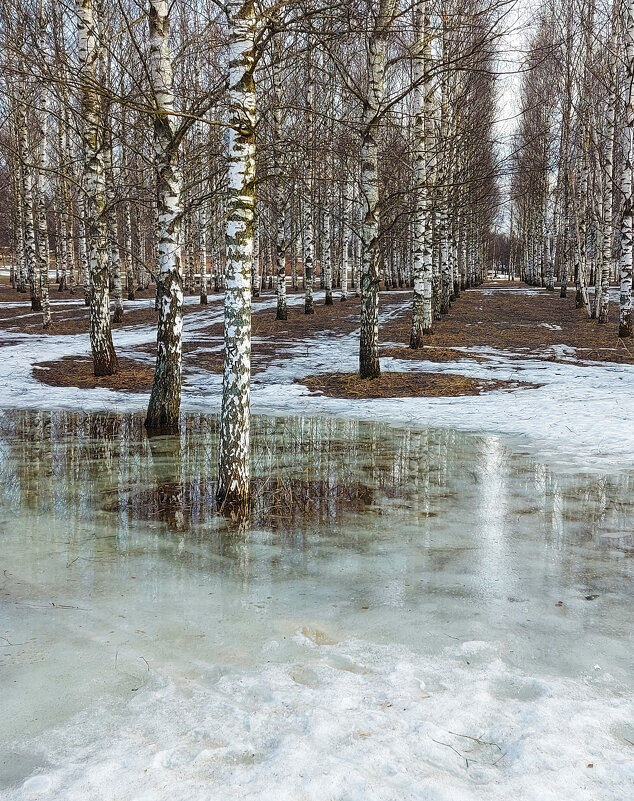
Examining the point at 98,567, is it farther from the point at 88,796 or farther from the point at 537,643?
the point at 537,643

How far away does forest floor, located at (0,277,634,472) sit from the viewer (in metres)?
9.95

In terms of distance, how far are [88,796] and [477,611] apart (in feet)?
8.04

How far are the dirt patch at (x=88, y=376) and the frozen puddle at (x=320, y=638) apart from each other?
590cm

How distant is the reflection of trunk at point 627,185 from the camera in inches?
659

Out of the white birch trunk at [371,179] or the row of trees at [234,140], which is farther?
the white birch trunk at [371,179]

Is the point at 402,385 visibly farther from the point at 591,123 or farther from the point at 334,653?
the point at 591,123

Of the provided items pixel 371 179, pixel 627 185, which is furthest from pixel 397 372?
pixel 627 185

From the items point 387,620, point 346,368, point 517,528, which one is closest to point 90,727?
point 387,620

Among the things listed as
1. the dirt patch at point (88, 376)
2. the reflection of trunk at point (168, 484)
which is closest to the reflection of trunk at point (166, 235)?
the reflection of trunk at point (168, 484)

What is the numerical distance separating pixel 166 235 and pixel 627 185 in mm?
14153

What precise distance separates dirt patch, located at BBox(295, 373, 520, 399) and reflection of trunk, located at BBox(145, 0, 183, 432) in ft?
11.6

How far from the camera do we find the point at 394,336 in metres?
19.4

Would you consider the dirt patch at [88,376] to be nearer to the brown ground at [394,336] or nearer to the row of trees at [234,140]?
the brown ground at [394,336]

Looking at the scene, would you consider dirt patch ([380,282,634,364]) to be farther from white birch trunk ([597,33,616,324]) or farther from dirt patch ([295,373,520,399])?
dirt patch ([295,373,520,399])
